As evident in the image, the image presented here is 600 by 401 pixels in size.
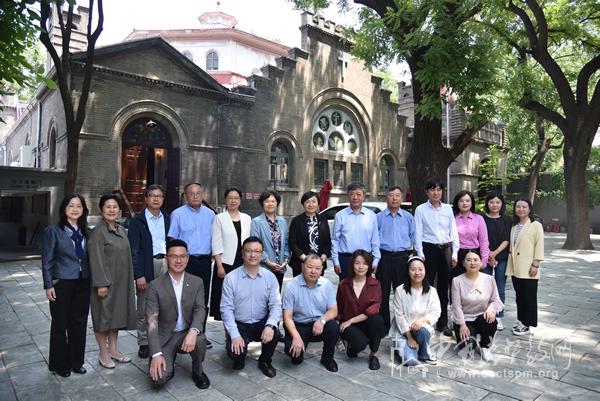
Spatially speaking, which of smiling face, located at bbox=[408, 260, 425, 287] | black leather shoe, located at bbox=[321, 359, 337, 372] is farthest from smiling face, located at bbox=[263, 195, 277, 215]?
black leather shoe, located at bbox=[321, 359, 337, 372]

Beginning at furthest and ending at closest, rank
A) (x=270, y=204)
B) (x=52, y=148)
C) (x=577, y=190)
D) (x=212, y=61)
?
1. (x=212, y=61)
2. (x=52, y=148)
3. (x=577, y=190)
4. (x=270, y=204)

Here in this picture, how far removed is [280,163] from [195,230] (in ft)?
43.5

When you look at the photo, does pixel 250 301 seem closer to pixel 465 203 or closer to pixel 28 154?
pixel 465 203

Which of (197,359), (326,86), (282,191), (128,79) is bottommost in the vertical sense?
(197,359)

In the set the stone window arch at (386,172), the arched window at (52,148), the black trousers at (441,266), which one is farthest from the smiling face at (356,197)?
the stone window arch at (386,172)

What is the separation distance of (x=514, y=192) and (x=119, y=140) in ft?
80.0

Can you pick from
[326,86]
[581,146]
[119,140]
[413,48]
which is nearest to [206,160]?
[119,140]

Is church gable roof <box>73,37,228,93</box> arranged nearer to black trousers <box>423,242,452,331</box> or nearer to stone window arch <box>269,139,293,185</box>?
stone window arch <box>269,139,293,185</box>

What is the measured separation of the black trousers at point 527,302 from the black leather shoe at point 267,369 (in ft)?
11.0

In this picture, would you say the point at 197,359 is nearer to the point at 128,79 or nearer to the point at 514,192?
the point at 128,79

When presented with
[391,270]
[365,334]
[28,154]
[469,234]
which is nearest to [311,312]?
[365,334]

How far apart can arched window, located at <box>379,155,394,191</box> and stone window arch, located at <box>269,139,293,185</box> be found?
606 centimetres

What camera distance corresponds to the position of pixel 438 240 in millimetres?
5414

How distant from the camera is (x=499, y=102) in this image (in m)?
17.0
